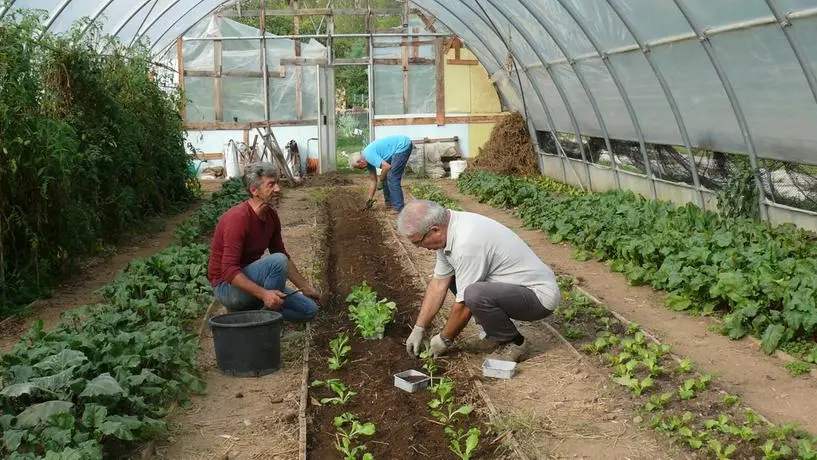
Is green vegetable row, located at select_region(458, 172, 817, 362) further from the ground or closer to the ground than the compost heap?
closer to the ground

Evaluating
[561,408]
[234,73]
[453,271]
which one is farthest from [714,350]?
[234,73]

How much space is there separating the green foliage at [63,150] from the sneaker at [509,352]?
430 cm

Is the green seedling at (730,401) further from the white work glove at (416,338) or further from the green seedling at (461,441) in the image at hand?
the white work glove at (416,338)

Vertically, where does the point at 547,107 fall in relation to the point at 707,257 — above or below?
above

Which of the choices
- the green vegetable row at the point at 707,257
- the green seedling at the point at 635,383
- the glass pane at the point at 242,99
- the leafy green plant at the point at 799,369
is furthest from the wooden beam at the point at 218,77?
the leafy green plant at the point at 799,369

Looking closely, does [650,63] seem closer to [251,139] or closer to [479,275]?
[479,275]

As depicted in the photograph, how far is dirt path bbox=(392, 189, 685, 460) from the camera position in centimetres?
419

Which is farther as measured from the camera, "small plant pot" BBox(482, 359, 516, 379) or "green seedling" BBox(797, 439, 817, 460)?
"small plant pot" BBox(482, 359, 516, 379)

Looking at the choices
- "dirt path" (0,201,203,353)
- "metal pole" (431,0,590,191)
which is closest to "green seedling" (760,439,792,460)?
"dirt path" (0,201,203,353)

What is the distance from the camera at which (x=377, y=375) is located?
5.39 metres

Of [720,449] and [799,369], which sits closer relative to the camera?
[720,449]

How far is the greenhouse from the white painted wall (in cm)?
354

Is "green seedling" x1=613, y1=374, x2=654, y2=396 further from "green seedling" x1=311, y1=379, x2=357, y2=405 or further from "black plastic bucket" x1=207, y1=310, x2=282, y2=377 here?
"black plastic bucket" x1=207, y1=310, x2=282, y2=377

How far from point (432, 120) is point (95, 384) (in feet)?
51.7
